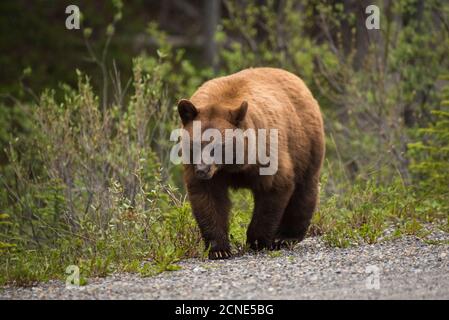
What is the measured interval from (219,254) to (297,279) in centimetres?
121

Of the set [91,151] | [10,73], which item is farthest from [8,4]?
[91,151]

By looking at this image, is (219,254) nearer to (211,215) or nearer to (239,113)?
(211,215)

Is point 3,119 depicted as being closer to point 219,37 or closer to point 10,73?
point 219,37

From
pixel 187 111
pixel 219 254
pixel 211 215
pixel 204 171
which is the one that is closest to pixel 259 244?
pixel 219 254

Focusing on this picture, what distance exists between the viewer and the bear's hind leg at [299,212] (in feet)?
26.9

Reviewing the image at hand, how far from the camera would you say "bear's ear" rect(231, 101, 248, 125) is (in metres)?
7.17

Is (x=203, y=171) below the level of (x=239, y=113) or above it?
below

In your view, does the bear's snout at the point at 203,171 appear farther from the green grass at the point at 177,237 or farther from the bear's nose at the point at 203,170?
the green grass at the point at 177,237

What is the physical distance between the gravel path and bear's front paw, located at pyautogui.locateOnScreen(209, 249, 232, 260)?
92 millimetres

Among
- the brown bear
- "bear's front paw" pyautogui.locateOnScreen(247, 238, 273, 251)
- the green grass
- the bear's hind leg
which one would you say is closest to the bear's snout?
the brown bear

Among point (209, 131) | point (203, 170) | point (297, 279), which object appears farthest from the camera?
point (209, 131)

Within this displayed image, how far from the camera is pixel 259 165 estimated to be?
7.45 meters
